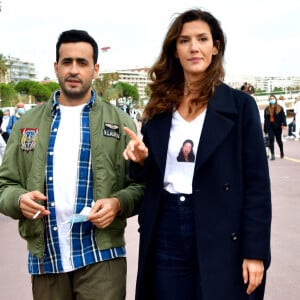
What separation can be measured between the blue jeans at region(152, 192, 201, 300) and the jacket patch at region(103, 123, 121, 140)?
16.4 inches

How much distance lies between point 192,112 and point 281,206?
16.4 ft

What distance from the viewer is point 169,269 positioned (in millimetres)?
2211

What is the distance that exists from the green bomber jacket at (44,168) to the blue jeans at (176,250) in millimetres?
235

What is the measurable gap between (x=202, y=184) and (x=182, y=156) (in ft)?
0.52

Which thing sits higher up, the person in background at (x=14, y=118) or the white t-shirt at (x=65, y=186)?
the person in background at (x=14, y=118)

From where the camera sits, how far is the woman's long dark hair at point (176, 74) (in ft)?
7.41

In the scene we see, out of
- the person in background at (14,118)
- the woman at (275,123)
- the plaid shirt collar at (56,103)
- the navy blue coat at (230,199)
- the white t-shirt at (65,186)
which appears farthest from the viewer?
the woman at (275,123)

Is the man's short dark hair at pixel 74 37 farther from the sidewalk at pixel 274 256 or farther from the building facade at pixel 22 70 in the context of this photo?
the building facade at pixel 22 70

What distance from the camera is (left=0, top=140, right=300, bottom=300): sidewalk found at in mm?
4051

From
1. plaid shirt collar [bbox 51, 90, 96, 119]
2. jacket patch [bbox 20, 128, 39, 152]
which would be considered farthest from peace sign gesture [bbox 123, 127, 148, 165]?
jacket patch [bbox 20, 128, 39, 152]

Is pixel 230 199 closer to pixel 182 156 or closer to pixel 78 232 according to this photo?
pixel 182 156

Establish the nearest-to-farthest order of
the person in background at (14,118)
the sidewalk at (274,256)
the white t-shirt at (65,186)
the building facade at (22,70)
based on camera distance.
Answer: the white t-shirt at (65,186) < the sidewalk at (274,256) < the person in background at (14,118) < the building facade at (22,70)

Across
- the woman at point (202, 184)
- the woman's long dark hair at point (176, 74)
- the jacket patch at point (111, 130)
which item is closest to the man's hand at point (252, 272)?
the woman at point (202, 184)

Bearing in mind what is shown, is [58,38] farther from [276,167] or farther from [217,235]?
[276,167]
